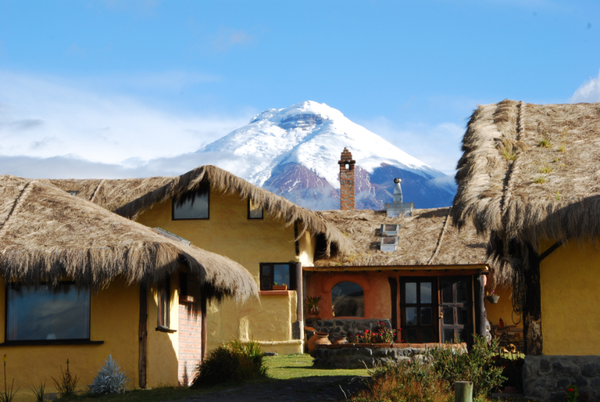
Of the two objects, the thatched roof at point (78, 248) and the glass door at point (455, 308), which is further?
the glass door at point (455, 308)

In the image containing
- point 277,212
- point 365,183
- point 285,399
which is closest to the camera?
point 285,399

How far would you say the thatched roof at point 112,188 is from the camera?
1979cm

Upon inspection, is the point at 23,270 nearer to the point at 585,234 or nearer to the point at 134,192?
the point at 585,234

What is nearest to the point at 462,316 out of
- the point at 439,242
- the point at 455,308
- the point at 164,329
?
the point at 455,308

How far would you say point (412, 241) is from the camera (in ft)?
66.9

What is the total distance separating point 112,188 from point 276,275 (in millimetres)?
5645

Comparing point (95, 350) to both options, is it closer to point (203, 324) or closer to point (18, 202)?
point (18, 202)

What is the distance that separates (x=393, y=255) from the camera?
64.6 ft

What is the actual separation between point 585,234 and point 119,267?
6.18 metres

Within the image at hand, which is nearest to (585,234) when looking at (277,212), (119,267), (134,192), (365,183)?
(119,267)

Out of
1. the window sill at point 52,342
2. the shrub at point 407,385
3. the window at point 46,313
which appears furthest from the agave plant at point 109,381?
the shrub at point 407,385

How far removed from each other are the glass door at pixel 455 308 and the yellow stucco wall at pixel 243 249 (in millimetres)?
3888

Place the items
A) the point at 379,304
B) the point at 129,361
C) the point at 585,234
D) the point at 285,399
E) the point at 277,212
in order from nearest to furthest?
the point at 585,234 → the point at 285,399 → the point at 129,361 → the point at 277,212 → the point at 379,304

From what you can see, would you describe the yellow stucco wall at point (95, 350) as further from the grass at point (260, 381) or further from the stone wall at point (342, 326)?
the stone wall at point (342, 326)
